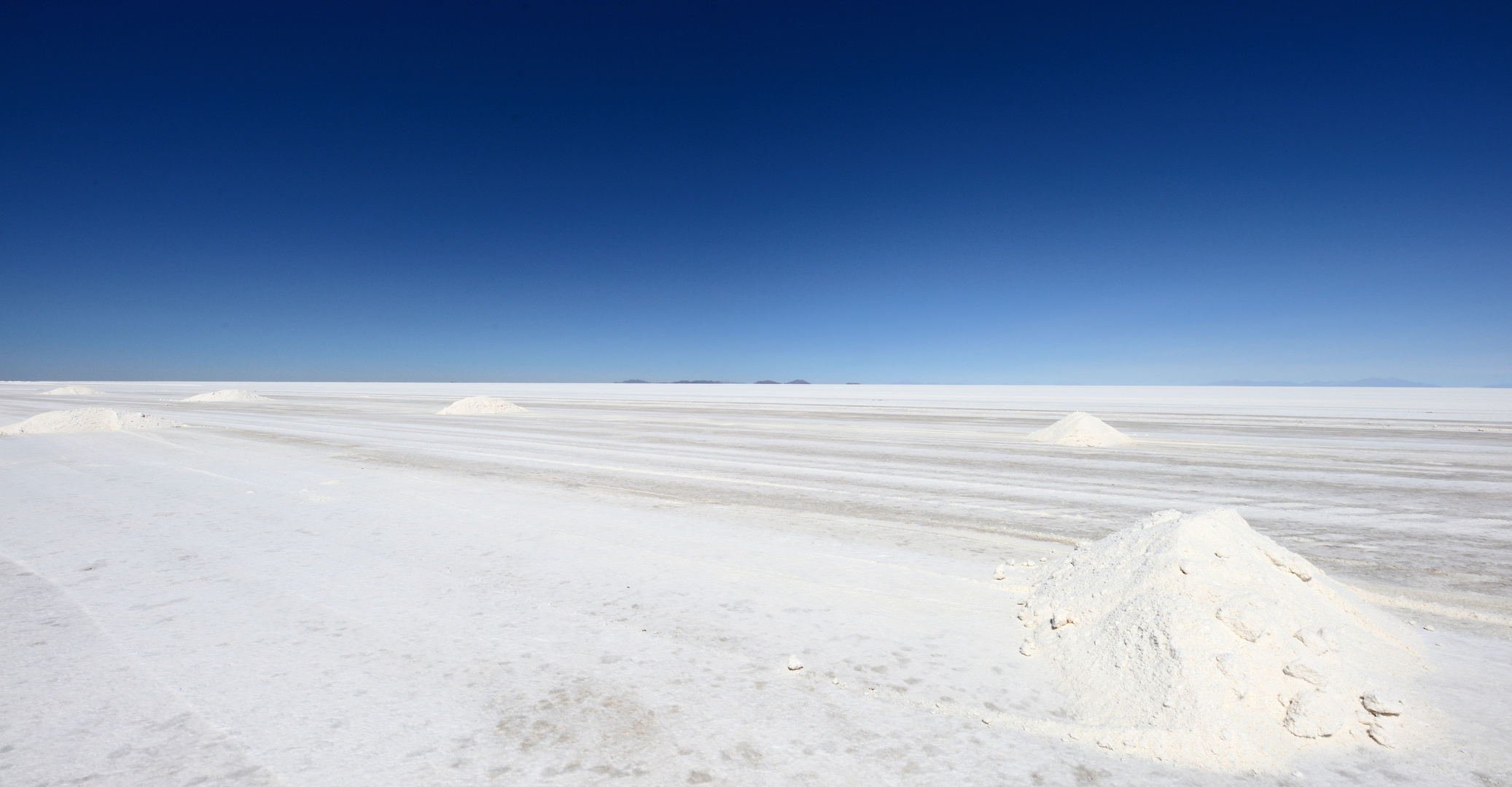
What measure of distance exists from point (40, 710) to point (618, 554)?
9.60 feet

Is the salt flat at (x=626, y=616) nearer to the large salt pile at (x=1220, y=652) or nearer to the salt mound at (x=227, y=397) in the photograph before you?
the large salt pile at (x=1220, y=652)

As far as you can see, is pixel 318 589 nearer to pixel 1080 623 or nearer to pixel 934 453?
pixel 1080 623

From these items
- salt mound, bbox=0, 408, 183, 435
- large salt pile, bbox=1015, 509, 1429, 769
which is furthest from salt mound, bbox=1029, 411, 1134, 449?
salt mound, bbox=0, 408, 183, 435

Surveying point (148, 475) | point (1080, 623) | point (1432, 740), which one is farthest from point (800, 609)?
point (148, 475)

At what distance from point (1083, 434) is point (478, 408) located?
2026 cm

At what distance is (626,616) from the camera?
11.8ft

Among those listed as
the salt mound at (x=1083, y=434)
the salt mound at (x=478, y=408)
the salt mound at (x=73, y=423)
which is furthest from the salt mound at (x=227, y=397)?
the salt mound at (x=1083, y=434)

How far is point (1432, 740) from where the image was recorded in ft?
7.79

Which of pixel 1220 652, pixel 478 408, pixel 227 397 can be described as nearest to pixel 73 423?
pixel 478 408

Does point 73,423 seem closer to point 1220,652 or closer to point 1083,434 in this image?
point 1220,652

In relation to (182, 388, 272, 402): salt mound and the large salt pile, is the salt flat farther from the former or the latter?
(182, 388, 272, 402): salt mound

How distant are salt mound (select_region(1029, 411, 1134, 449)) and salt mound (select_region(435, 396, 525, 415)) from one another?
1846 centimetres

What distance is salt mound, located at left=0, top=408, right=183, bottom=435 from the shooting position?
14391 mm

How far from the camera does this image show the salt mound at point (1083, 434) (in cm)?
1198
